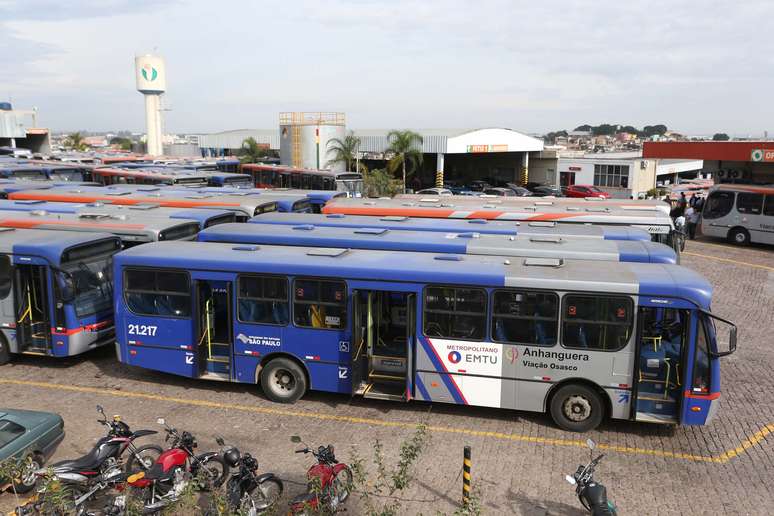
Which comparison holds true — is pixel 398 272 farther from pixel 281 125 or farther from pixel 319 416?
pixel 281 125

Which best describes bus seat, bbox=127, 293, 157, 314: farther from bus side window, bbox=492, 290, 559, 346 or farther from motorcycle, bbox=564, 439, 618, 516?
motorcycle, bbox=564, 439, 618, 516

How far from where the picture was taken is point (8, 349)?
13203 mm

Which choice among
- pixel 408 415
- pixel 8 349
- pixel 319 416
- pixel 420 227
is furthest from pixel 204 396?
pixel 420 227

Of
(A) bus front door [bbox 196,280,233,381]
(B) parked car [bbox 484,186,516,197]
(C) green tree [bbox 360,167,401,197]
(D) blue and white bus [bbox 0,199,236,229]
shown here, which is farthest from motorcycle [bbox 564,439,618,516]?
(B) parked car [bbox 484,186,516,197]

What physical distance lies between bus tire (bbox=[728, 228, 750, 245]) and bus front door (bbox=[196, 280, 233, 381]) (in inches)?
965

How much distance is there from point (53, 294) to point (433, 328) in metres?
7.68

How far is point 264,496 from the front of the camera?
759 centimetres

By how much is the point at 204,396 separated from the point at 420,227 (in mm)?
6796

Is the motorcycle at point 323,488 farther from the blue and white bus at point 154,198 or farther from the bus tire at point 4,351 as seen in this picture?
the blue and white bus at point 154,198

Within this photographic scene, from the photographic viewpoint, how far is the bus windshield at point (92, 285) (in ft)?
42.3

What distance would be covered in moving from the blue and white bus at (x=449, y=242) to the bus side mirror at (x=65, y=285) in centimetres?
283

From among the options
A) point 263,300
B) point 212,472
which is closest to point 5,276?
point 263,300

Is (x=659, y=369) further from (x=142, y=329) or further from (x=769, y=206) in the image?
(x=769, y=206)

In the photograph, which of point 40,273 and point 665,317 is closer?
point 665,317
